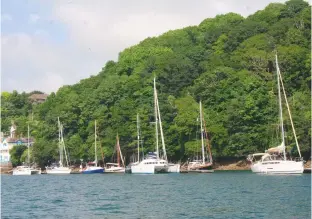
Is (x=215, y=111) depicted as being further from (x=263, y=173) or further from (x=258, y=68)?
(x=263, y=173)

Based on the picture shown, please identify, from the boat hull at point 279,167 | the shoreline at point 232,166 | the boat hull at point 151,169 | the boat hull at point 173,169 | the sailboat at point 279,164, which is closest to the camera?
the boat hull at point 279,167

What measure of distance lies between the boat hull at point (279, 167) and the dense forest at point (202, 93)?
8810 mm

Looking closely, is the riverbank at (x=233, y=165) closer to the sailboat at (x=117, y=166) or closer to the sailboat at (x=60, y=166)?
the sailboat at (x=117, y=166)

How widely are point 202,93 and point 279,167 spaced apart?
3113 centimetres

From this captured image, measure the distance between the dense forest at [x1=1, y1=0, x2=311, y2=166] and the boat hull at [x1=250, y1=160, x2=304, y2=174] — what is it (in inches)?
347

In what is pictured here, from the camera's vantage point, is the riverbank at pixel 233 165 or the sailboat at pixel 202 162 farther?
the riverbank at pixel 233 165

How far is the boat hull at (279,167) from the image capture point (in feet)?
223

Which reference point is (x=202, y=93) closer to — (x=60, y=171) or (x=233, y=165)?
(x=233, y=165)

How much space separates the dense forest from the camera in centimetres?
8819

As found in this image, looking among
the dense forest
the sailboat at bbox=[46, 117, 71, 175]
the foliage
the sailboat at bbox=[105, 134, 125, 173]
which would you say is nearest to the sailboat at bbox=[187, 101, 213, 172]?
the dense forest

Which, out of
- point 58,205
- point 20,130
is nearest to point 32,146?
point 20,130

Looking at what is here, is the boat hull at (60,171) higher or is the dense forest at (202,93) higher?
the dense forest at (202,93)

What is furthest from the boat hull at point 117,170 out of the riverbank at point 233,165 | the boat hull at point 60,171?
the riverbank at point 233,165

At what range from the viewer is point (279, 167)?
69438mm
